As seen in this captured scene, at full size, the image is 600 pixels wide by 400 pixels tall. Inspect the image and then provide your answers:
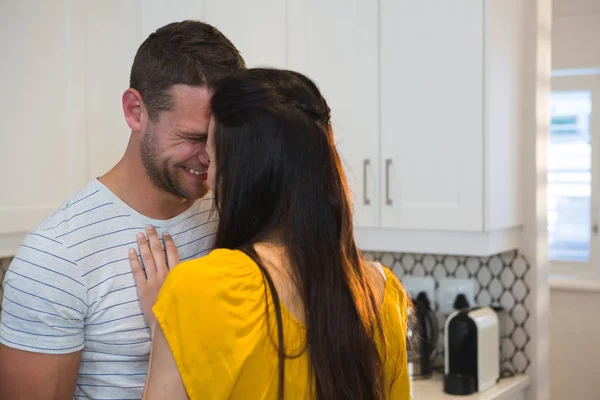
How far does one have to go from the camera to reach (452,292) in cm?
279

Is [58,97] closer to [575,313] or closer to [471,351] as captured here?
[471,351]

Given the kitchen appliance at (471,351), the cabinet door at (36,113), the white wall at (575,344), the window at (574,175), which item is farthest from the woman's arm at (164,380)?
the window at (574,175)

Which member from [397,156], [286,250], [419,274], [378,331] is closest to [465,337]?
[419,274]

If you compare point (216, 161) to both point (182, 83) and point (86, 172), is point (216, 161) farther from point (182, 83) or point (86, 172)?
point (86, 172)

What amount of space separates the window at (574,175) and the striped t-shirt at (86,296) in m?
3.84

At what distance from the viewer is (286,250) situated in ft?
3.97

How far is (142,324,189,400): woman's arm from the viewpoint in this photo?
114cm

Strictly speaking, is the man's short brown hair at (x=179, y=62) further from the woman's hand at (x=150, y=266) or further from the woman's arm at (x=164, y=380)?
the woman's arm at (x=164, y=380)

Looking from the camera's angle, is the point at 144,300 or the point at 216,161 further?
the point at 144,300

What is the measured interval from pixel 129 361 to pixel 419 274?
155cm

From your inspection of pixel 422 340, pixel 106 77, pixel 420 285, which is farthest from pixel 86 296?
pixel 420 285

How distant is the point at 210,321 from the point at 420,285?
1828 millimetres

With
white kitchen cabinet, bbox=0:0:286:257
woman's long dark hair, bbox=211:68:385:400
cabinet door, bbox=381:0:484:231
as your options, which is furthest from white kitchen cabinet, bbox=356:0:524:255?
woman's long dark hair, bbox=211:68:385:400

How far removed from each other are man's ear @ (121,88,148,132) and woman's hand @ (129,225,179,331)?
0.21m
